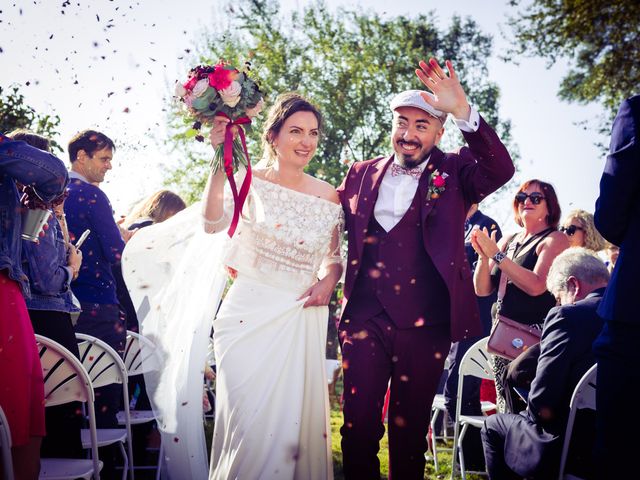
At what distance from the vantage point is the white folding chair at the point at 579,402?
3.03m

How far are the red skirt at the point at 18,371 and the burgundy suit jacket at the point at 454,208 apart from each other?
5.42 feet

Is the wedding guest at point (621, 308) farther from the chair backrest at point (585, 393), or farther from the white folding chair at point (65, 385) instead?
the white folding chair at point (65, 385)

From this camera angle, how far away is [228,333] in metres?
3.79

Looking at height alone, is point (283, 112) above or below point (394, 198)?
above

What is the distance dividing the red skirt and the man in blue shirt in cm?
187

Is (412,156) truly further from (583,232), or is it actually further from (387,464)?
(387,464)

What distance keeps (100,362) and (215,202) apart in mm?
1177

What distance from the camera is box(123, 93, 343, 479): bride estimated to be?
3686 mm

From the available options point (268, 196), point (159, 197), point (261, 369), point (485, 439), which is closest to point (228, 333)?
point (261, 369)

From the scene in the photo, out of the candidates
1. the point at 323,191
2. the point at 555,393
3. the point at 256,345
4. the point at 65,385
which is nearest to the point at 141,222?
the point at 323,191

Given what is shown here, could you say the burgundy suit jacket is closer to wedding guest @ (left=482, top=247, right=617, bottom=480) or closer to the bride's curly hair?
wedding guest @ (left=482, top=247, right=617, bottom=480)

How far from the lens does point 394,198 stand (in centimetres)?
367

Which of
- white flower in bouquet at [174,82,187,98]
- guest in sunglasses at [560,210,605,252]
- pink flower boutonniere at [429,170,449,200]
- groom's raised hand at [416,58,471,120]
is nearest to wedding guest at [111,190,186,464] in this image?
white flower in bouquet at [174,82,187,98]

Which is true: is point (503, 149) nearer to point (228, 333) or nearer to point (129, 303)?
point (228, 333)
